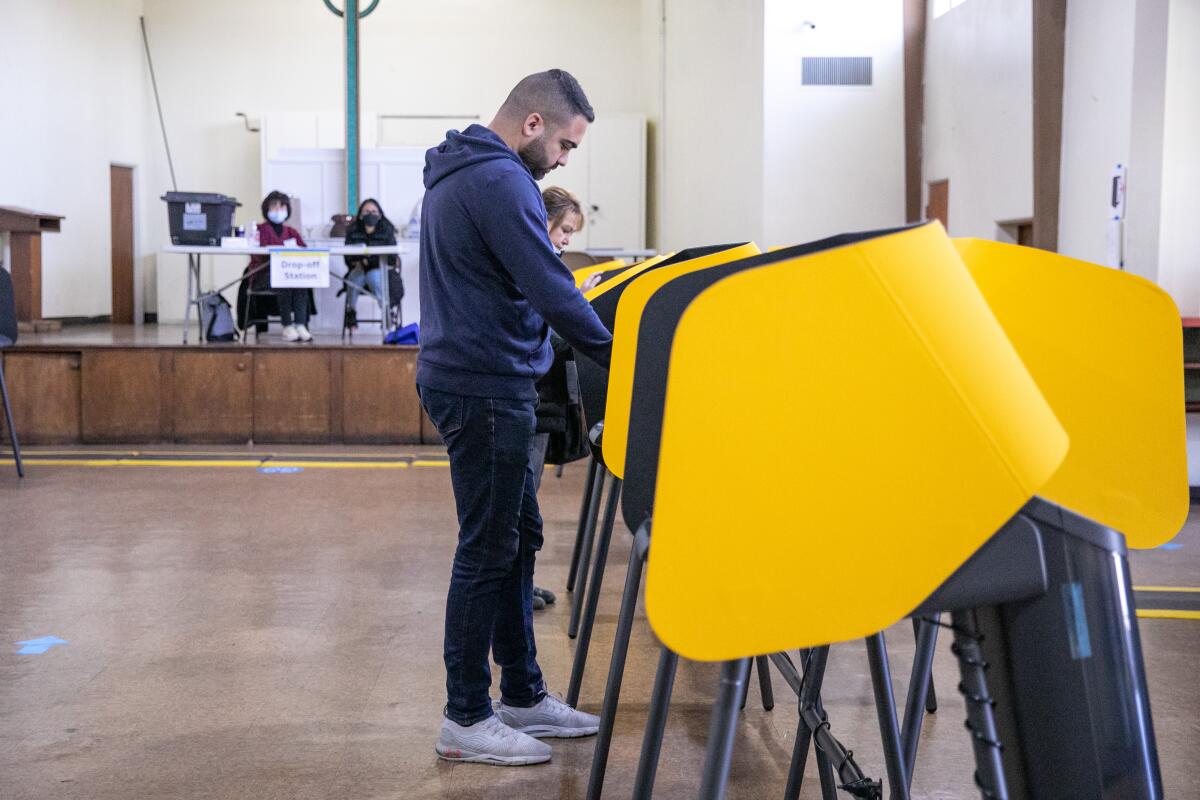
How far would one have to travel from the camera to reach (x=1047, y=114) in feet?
19.7

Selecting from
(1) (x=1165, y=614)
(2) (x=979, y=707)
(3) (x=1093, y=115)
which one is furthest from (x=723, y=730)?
(3) (x=1093, y=115)

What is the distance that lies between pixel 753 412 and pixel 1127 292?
722 millimetres

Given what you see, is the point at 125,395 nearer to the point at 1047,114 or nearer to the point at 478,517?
the point at 478,517

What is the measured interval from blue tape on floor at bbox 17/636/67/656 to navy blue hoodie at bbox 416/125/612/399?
55.9 inches

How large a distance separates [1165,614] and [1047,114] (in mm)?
3502

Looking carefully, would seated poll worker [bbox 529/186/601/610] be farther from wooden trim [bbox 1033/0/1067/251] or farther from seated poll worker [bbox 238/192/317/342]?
seated poll worker [bbox 238/192/317/342]

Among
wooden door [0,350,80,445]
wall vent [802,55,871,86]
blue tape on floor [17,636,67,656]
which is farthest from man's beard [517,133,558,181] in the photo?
wall vent [802,55,871,86]

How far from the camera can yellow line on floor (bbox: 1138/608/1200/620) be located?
128 inches

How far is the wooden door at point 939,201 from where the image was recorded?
26.0 ft

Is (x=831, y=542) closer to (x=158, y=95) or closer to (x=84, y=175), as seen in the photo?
(x=84, y=175)

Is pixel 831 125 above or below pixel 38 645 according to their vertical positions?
above

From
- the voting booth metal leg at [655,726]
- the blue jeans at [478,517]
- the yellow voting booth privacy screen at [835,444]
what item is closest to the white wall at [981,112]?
the blue jeans at [478,517]

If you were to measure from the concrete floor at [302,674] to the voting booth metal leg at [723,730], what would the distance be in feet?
3.47

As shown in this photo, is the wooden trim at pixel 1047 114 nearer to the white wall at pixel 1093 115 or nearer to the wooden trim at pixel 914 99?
the white wall at pixel 1093 115
